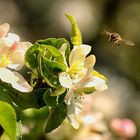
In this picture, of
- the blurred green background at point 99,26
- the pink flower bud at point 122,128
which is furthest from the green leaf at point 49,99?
the blurred green background at point 99,26

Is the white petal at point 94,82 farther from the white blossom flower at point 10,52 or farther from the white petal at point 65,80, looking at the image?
the white blossom flower at point 10,52

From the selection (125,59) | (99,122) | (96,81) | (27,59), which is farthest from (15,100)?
(125,59)

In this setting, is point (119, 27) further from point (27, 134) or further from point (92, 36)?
point (27, 134)

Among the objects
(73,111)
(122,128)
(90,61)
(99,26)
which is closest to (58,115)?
(73,111)

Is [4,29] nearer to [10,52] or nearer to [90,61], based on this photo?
[10,52]

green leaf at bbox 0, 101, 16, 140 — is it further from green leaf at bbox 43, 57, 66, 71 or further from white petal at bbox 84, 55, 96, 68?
white petal at bbox 84, 55, 96, 68

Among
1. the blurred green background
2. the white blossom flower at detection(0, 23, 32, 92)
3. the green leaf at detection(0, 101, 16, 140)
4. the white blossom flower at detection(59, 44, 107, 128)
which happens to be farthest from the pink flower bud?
the blurred green background

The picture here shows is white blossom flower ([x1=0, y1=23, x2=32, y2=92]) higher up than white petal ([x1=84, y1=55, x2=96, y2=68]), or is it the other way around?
white blossom flower ([x1=0, y1=23, x2=32, y2=92])
